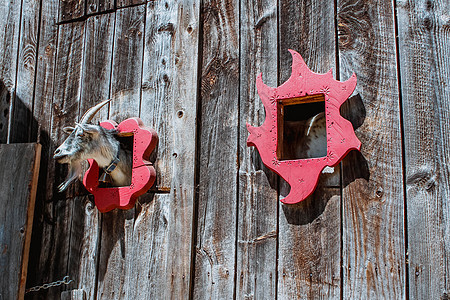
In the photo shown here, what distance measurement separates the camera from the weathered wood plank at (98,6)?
387 centimetres

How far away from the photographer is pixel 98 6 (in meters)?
3.91

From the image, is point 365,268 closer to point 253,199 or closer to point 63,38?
point 253,199

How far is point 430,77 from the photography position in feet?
8.91

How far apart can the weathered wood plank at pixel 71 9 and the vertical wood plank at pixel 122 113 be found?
1.25 ft

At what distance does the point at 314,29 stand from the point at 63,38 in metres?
2.08

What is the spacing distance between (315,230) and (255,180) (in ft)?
1.59

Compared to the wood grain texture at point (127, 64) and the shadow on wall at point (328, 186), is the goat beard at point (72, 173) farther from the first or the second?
the shadow on wall at point (328, 186)

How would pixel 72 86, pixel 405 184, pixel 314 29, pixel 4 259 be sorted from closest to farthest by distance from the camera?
pixel 405 184 < pixel 314 29 < pixel 4 259 < pixel 72 86

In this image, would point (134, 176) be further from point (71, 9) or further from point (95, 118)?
point (71, 9)

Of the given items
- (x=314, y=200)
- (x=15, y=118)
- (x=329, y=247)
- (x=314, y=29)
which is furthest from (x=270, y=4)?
(x=15, y=118)

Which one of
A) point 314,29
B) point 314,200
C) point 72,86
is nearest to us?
point 314,200

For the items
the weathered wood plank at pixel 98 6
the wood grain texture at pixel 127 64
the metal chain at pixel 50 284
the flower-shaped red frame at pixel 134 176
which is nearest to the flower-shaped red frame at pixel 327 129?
the flower-shaped red frame at pixel 134 176

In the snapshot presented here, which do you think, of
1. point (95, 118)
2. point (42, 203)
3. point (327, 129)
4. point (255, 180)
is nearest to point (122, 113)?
point (95, 118)

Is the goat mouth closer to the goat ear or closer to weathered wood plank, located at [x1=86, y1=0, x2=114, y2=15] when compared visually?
the goat ear
